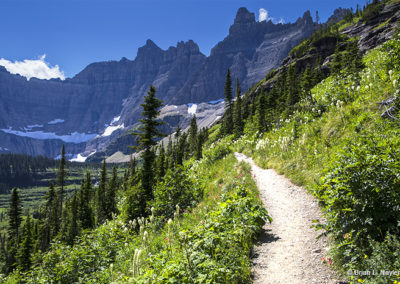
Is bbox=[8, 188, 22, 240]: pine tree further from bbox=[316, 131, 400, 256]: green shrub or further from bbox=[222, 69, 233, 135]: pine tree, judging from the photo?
bbox=[316, 131, 400, 256]: green shrub

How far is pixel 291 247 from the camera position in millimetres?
5949

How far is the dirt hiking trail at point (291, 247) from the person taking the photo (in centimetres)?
476

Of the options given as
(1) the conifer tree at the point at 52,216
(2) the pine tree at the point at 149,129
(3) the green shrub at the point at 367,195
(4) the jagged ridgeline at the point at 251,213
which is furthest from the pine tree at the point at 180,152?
(3) the green shrub at the point at 367,195

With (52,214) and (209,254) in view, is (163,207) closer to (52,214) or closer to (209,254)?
(209,254)

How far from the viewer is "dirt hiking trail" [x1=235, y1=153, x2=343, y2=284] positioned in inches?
187

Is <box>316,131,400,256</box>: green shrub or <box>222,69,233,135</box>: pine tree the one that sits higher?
<box>222,69,233,135</box>: pine tree

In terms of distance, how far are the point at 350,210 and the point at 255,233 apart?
10.8ft

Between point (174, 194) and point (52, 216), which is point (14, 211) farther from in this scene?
point (174, 194)

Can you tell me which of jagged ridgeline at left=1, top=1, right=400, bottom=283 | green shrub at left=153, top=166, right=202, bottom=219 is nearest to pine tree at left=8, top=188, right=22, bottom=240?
jagged ridgeline at left=1, top=1, right=400, bottom=283

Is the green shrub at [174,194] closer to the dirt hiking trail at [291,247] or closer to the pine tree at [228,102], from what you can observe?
the dirt hiking trail at [291,247]

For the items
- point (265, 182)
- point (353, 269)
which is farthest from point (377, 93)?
point (353, 269)

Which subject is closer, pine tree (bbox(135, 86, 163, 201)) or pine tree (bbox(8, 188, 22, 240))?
pine tree (bbox(135, 86, 163, 201))

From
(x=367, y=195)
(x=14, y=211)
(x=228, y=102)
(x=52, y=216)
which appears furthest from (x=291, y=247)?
(x=52, y=216)

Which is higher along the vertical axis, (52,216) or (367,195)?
(367,195)
